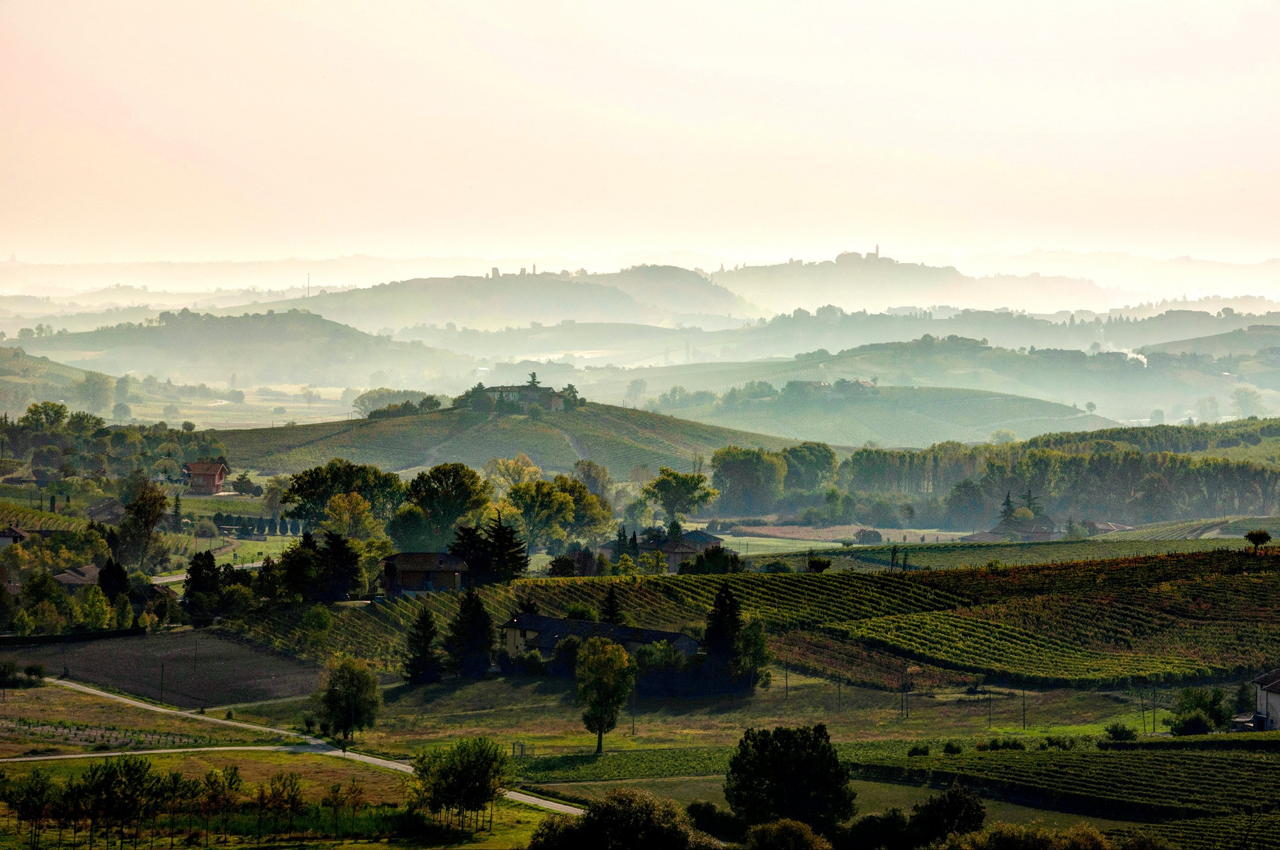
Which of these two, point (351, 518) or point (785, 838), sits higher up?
point (351, 518)

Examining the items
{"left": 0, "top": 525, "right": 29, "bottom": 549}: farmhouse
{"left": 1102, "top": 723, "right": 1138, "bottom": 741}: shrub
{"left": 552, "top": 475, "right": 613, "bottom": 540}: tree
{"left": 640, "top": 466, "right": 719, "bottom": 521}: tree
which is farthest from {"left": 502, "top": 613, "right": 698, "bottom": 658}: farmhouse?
{"left": 640, "top": 466, "right": 719, "bottom": 521}: tree

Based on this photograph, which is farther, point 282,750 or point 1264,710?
point 1264,710

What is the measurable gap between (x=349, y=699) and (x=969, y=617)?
39081 mm

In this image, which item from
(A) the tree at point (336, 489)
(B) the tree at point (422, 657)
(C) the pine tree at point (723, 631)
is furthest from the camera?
(A) the tree at point (336, 489)

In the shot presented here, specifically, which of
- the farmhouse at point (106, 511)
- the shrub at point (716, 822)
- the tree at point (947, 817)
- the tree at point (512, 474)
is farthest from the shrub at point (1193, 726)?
the tree at point (512, 474)

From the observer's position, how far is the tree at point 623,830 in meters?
46.8

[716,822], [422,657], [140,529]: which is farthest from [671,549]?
[716,822]

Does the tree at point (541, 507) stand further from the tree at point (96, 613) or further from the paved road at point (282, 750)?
the paved road at point (282, 750)

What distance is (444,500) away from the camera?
135m

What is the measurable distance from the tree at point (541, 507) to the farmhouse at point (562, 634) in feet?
178

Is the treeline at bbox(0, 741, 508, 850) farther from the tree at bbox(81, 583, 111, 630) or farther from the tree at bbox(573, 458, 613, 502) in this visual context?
the tree at bbox(573, 458, 613, 502)

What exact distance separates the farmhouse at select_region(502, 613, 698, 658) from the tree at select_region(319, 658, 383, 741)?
15504 mm

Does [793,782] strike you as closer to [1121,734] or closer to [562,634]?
[1121,734]

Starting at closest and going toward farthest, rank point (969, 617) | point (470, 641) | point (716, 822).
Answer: point (716, 822) < point (470, 641) < point (969, 617)
